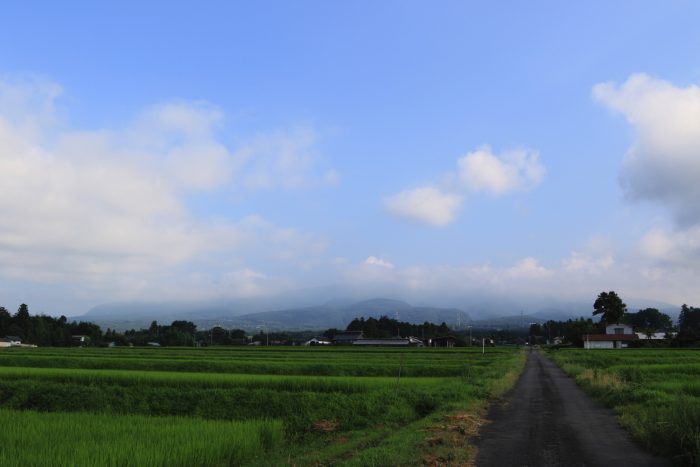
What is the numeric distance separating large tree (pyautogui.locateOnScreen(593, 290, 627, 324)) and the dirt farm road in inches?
4147

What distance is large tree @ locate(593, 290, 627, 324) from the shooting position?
114m

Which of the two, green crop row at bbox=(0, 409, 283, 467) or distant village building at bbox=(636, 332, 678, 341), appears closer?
green crop row at bbox=(0, 409, 283, 467)

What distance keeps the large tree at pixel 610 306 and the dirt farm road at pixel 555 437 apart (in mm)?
105344

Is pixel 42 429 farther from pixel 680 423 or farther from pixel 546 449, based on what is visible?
pixel 680 423

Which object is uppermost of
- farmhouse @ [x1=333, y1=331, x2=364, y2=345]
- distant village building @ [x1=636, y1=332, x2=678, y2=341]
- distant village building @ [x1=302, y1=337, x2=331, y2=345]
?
distant village building @ [x1=636, y1=332, x2=678, y2=341]

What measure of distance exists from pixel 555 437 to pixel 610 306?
115 metres

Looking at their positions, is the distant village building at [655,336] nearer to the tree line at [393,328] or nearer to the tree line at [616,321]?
the tree line at [616,321]

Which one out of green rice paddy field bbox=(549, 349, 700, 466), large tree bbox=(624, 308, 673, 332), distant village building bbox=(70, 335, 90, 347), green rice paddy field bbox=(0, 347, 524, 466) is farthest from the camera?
large tree bbox=(624, 308, 673, 332)

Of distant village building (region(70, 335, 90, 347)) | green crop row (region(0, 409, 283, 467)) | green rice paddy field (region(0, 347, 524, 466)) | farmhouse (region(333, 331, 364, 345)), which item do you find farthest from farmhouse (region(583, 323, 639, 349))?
distant village building (region(70, 335, 90, 347))

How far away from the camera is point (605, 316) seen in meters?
115

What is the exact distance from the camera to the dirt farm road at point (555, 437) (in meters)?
10.0

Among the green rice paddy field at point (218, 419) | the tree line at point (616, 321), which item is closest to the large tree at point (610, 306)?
the tree line at point (616, 321)

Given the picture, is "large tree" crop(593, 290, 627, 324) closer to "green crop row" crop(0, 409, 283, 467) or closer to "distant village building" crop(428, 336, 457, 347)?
"distant village building" crop(428, 336, 457, 347)

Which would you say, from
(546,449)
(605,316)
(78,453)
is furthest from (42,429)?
(605,316)
